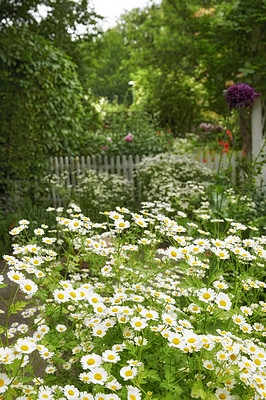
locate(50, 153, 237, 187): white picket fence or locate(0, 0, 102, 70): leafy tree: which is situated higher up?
locate(0, 0, 102, 70): leafy tree

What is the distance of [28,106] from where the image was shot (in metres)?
6.02

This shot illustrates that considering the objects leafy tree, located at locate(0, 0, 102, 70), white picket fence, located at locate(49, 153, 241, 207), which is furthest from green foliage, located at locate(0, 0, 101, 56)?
white picket fence, located at locate(49, 153, 241, 207)

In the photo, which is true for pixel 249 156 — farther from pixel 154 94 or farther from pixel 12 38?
pixel 154 94

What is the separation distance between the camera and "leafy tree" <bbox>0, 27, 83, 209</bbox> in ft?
19.0

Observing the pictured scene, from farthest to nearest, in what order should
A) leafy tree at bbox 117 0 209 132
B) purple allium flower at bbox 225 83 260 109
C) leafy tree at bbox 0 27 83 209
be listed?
leafy tree at bbox 117 0 209 132 < leafy tree at bbox 0 27 83 209 < purple allium flower at bbox 225 83 260 109

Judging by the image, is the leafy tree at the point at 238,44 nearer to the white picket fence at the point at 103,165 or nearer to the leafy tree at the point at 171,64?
the white picket fence at the point at 103,165

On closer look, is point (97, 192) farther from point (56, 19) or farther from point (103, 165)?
point (56, 19)

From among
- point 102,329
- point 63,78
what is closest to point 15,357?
point 102,329

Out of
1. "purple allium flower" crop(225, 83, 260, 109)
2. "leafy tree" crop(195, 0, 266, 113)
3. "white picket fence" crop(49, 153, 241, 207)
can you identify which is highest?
"leafy tree" crop(195, 0, 266, 113)

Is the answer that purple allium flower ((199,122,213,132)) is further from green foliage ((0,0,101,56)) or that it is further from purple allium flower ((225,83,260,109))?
purple allium flower ((225,83,260,109))

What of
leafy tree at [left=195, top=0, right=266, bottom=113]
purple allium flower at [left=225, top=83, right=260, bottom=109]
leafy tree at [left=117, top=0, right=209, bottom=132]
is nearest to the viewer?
purple allium flower at [left=225, top=83, right=260, bottom=109]

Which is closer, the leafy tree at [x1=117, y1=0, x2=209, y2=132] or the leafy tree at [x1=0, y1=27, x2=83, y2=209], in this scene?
the leafy tree at [x1=0, y1=27, x2=83, y2=209]

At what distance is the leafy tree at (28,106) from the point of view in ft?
19.0

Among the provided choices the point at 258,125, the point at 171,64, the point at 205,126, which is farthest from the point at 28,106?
the point at 171,64
